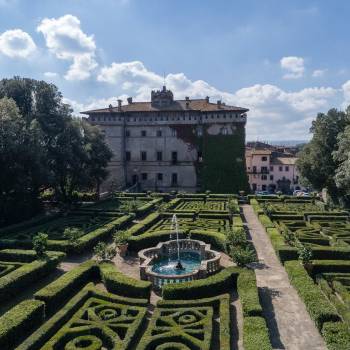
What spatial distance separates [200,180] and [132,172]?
Answer: 34.9 feet

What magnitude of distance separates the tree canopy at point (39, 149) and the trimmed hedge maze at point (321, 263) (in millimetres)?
17947

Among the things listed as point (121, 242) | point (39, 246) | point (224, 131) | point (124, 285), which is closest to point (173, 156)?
point (224, 131)

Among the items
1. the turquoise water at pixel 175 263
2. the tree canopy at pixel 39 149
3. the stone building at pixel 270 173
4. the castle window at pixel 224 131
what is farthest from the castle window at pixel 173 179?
the turquoise water at pixel 175 263

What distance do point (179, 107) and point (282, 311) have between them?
44.8m

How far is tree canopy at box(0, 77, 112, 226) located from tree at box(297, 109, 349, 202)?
22915mm

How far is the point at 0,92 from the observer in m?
33.8

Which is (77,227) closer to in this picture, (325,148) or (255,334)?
(255,334)

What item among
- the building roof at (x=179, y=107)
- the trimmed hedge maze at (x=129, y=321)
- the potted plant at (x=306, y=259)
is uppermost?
the building roof at (x=179, y=107)

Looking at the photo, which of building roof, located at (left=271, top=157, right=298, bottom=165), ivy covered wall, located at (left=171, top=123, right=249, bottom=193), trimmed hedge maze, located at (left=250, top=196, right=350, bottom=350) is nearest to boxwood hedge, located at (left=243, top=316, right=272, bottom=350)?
trimmed hedge maze, located at (left=250, top=196, right=350, bottom=350)

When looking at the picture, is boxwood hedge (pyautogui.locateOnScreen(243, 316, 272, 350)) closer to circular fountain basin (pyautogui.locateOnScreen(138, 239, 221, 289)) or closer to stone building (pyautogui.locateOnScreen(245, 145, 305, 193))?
circular fountain basin (pyautogui.locateOnScreen(138, 239, 221, 289))

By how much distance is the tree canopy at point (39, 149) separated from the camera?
86.7 feet

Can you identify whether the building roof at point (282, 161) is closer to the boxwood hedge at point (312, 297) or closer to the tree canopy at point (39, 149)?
the tree canopy at point (39, 149)

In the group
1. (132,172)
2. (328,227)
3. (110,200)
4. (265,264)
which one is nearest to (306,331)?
(265,264)

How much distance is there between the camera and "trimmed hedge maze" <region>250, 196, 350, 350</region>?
11359 mm
